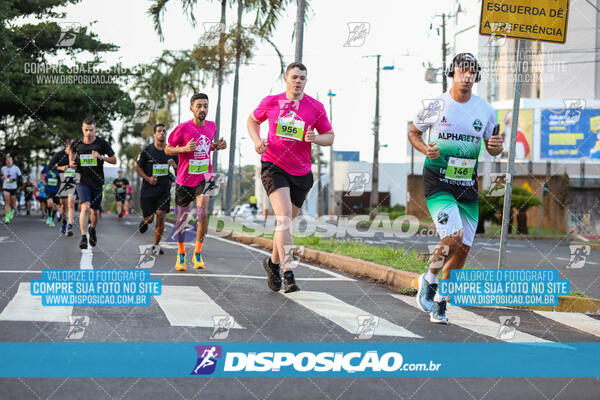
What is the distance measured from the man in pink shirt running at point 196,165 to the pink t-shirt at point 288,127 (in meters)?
1.46

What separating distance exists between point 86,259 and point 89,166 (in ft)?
6.24

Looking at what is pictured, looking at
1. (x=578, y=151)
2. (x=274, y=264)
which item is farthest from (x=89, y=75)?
(x=578, y=151)

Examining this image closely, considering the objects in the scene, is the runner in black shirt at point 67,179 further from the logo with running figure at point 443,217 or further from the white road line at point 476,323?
the logo with running figure at point 443,217

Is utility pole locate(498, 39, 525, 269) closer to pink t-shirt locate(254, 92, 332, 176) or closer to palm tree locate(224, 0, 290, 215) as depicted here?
pink t-shirt locate(254, 92, 332, 176)

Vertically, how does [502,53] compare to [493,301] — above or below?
above

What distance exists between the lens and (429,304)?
609 centimetres

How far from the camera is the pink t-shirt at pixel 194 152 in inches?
335

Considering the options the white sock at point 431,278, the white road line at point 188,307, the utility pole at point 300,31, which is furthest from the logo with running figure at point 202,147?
the utility pole at point 300,31

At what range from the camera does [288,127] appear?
6.75 m

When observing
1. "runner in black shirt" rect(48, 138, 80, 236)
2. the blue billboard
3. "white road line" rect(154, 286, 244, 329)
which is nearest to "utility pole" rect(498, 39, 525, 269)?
"white road line" rect(154, 286, 244, 329)

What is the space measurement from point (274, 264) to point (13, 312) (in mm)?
2476

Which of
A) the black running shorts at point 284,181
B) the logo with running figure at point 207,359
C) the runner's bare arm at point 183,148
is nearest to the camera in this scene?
the logo with running figure at point 207,359

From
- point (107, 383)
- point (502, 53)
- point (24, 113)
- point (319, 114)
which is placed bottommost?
point (107, 383)

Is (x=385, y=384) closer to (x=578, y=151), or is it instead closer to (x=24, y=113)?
(x=24, y=113)
